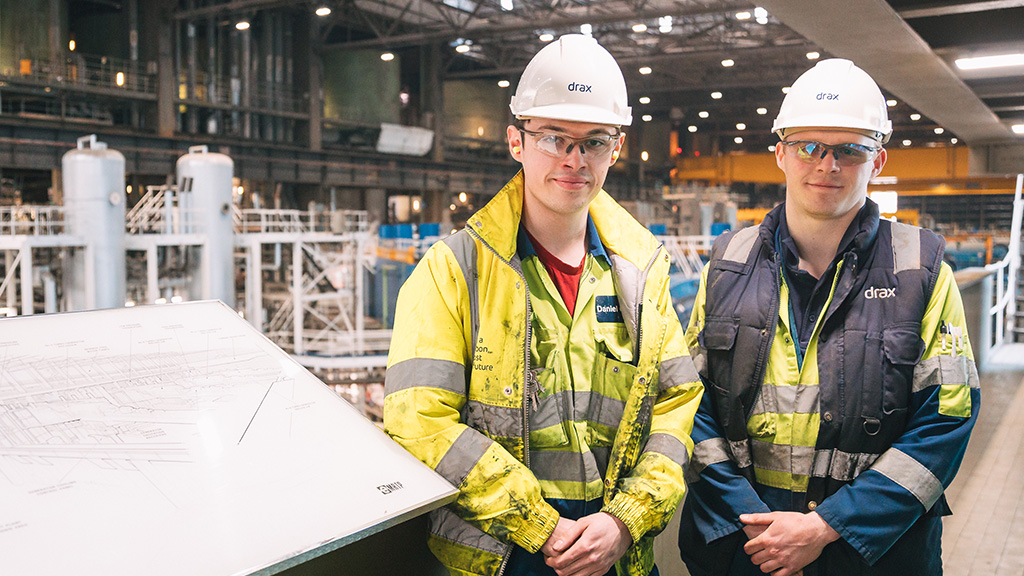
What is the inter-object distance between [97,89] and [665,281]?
21326 mm

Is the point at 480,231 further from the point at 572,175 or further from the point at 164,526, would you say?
the point at 164,526

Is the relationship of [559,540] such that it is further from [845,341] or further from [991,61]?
[991,61]

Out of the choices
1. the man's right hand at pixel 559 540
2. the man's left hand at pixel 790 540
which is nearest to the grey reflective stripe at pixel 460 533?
the man's right hand at pixel 559 540

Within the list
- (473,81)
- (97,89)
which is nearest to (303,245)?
(97,89)

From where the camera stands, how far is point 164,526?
140 cm

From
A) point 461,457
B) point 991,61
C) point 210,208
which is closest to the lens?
point 461,457

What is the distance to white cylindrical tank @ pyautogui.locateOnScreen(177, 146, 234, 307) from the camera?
1541cm

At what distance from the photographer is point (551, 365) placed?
6.21 feet

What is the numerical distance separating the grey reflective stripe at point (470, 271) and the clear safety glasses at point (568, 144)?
0.99 ft

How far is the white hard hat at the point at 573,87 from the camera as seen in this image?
6.31 ft

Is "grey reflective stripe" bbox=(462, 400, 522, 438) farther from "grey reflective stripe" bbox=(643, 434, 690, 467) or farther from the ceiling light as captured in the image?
the ceiling light

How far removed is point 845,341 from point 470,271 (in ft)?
3.48

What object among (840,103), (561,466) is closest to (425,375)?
(561,466)

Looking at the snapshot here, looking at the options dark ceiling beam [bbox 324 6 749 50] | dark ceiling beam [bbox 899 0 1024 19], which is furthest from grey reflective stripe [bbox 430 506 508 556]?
dark ceiling beam [bbox 324 6 749 50]
